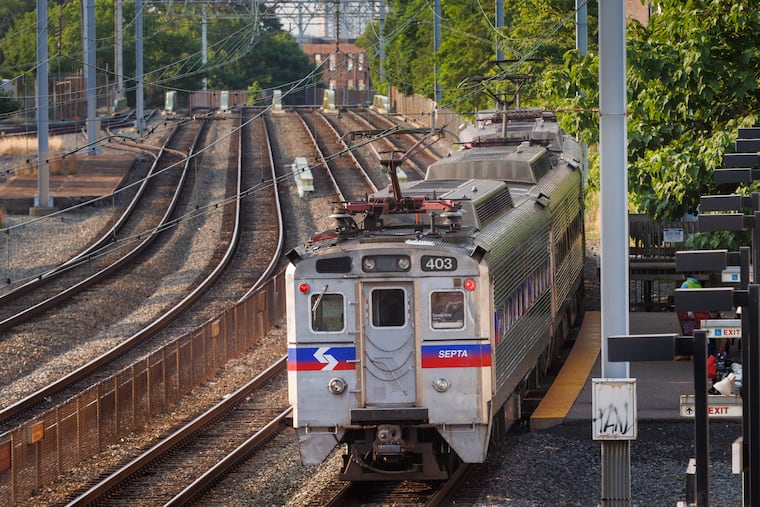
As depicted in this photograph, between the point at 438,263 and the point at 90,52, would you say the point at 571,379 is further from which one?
the point at 90,52

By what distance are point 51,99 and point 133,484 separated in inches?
2129

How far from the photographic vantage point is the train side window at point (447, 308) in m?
13.0

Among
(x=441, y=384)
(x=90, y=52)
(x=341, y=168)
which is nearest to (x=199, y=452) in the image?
(x=441, y=384)

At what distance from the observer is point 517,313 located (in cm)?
1509

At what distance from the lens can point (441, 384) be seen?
12945mm

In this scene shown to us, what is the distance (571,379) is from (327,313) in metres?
6.30

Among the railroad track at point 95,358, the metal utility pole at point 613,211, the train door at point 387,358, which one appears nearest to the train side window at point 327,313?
the train door at point 387,358

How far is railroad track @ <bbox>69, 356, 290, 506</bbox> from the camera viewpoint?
14070 millimetres

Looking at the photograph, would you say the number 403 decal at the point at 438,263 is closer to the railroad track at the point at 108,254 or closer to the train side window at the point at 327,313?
the train side window at the point at 327,313

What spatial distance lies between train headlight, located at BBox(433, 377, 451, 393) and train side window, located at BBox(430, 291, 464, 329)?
0.53 meters

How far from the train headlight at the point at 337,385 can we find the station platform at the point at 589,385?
3.63m

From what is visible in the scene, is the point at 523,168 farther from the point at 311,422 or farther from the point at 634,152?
the point at 311,422

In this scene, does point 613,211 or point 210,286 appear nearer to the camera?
point 613,211

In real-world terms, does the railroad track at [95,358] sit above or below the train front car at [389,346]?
below
